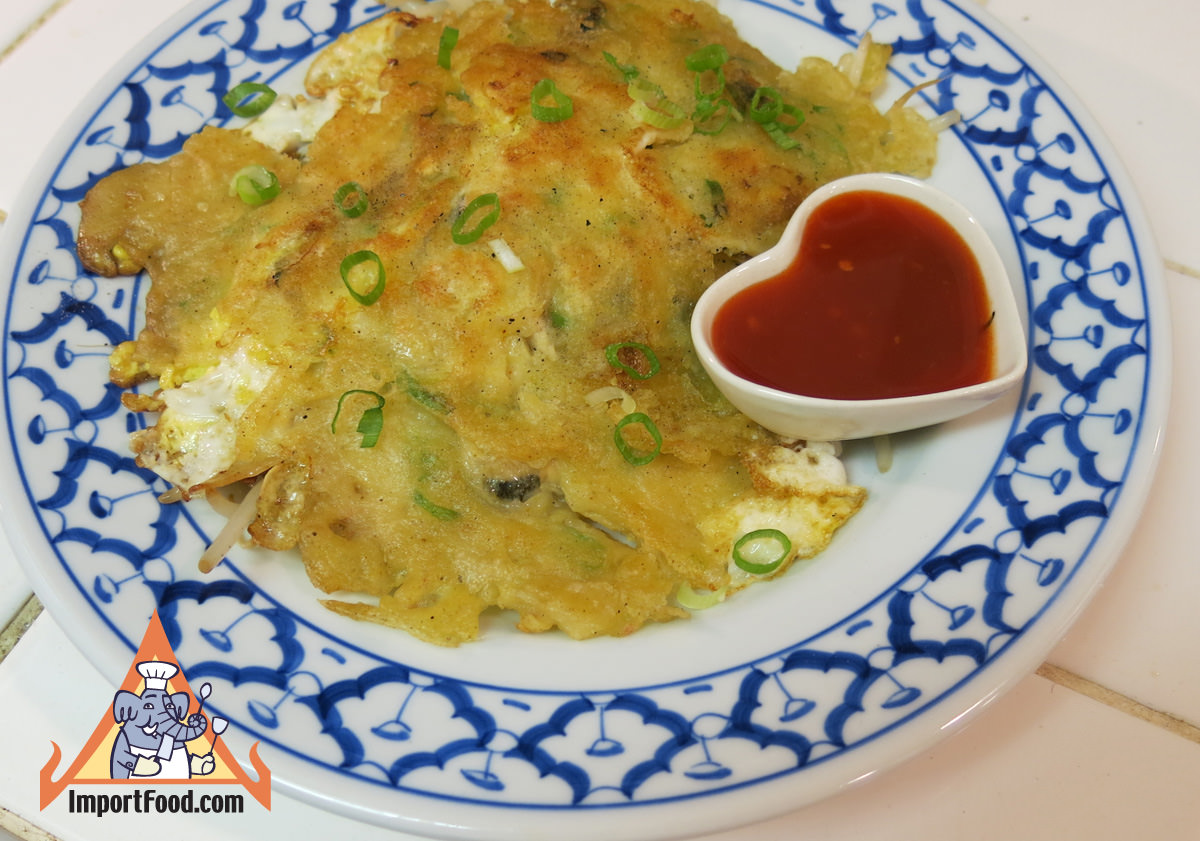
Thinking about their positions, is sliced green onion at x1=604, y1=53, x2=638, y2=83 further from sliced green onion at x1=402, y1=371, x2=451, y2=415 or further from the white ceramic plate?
sliced green onion at x1=402, y1=371, x2=451, y2=415

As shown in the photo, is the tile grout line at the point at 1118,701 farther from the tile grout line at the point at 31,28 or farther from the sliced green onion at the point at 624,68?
the tile grout line at the point at 31,28

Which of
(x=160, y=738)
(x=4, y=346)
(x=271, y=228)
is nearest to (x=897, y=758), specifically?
(x=160, y=738)

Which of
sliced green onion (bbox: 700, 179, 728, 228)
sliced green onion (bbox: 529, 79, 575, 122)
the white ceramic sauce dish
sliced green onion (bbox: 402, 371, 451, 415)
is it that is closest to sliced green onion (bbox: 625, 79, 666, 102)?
sliced green onion (bbox: 529, 79, 575, 122)

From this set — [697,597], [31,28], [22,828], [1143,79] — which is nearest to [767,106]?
[697,597]

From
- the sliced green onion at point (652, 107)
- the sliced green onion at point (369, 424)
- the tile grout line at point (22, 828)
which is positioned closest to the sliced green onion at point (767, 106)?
the sliced green onion at point (652, 107)

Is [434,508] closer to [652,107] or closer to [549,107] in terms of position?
[549,107]

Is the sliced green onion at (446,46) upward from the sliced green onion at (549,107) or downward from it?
upward
